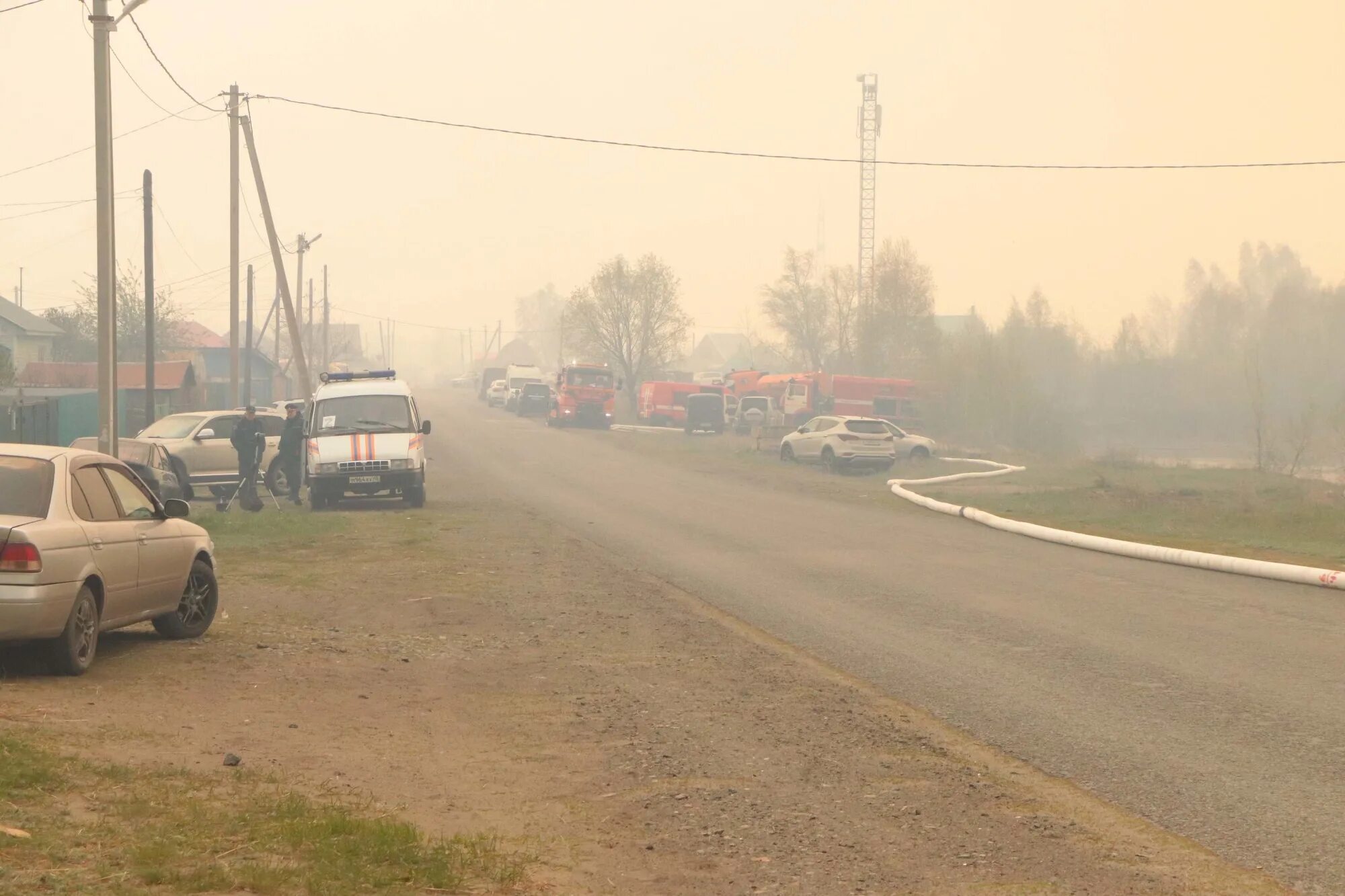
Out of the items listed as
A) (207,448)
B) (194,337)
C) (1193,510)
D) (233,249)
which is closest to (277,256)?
(233,249)

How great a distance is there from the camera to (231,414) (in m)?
27.1

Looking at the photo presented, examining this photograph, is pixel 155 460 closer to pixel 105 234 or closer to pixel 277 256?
pixel 105 234

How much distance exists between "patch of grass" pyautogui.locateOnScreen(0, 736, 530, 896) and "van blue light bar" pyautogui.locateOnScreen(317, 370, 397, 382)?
21.1 m

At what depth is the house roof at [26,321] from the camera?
5809 cm

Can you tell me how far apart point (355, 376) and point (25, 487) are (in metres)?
19.3

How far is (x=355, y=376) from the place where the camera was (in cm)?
2723

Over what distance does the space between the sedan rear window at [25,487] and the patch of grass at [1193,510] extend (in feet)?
45.3

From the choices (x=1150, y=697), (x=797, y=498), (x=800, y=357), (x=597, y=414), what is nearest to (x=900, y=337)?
(x=800, y=357)

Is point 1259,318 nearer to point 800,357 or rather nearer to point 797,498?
point 800,357

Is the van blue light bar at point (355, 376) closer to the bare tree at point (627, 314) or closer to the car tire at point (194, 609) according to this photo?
the car tire at point (194, 609)

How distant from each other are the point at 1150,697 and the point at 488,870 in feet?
16.7

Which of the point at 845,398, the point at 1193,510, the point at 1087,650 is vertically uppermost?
the point at 845,398

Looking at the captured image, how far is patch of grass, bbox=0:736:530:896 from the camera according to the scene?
4465 millimetres

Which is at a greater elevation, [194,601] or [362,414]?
[362,414]
